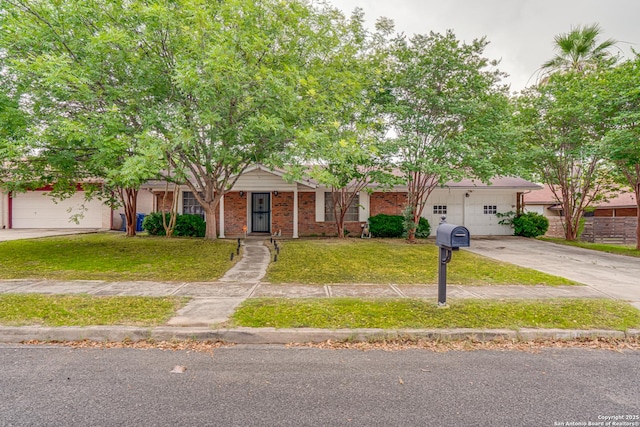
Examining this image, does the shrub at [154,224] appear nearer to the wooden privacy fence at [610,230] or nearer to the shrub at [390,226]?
the shrub at [390,226]

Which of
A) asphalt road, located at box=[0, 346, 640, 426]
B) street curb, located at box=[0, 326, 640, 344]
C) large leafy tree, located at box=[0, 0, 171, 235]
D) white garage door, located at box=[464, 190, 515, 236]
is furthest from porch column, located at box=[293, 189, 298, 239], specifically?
asphalt road, located at box=[0, 346, 640, 426]

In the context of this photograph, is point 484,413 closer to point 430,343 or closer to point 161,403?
point 430,343

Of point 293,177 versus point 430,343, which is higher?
point 293,177

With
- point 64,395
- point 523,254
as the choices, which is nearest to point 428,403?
point 64,395

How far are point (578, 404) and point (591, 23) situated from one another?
21593mm

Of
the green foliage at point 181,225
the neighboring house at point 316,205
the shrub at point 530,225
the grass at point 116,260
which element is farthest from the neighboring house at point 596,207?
the grass at point 116,260

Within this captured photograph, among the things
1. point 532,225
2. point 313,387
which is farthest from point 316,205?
point 313,387

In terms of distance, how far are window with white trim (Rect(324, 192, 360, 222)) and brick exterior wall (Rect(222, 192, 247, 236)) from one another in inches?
155

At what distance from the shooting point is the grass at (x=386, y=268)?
22.8 feet

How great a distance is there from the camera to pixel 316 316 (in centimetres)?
454

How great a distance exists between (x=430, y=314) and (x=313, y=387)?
7.73 ft

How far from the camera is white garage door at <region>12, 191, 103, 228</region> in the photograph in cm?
1853

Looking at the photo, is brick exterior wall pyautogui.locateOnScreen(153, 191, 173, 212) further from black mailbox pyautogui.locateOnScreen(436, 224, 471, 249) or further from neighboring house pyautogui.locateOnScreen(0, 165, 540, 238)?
black mailbox pyautogui.locateOnScreen(436, 224, 471, 249)

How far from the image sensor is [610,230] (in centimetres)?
1655
